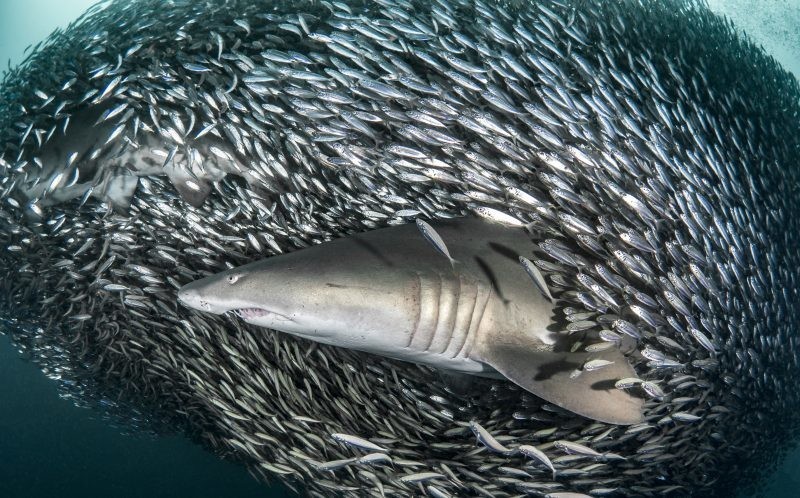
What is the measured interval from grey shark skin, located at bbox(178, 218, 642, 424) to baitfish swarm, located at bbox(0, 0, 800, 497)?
8.3 inches

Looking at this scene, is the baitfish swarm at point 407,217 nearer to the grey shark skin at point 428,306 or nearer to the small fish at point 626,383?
the small fish at point 626,383

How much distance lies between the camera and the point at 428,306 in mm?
3285

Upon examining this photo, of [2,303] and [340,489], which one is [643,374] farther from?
[2,303]

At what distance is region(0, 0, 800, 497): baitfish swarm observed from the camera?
3.94 meters

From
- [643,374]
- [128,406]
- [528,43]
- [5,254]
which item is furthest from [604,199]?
[128,406]

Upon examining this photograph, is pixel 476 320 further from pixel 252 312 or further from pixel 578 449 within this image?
pixel 252 312

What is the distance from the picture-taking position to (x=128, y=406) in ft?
25.5

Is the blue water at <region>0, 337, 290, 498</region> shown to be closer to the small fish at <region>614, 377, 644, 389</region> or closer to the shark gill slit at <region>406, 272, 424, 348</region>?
the shark gill slit at <region>406, 272, 424, 348</region>

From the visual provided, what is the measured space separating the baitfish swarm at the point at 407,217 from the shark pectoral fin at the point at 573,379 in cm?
12

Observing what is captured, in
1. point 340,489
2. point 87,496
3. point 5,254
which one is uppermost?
point 5,254

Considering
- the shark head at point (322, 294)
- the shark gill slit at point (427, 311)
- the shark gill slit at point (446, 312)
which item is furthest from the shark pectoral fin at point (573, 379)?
the shark head at point (322, 294)

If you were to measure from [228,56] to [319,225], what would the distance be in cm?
207

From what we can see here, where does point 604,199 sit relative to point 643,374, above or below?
above

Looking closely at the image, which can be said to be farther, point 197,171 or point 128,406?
point 128,406
